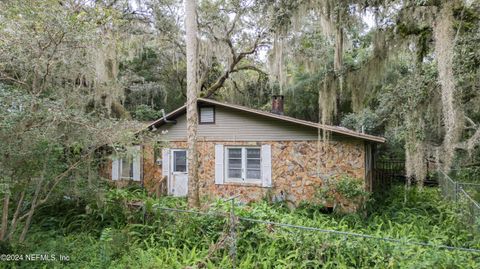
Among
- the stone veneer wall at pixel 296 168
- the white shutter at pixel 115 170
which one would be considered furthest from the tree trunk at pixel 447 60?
the white shutter at pixel 115 170

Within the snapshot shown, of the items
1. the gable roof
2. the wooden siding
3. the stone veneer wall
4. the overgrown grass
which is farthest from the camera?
the wooden siding

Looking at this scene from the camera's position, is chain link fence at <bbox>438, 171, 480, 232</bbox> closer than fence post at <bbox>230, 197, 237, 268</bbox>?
No

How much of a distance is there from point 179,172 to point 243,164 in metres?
2.02

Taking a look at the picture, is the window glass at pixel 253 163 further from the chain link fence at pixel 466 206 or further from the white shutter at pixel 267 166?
the chain link fence at pixel 466 206

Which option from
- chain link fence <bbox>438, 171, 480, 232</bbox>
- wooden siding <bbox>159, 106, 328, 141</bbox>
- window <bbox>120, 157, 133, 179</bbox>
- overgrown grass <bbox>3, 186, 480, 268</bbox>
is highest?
wooden siding <bbox>159, 106, 328, 141</bbox>

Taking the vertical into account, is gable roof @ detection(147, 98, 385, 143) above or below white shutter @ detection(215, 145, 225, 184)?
above

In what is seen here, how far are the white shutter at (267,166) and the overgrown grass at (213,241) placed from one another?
6.28 feet

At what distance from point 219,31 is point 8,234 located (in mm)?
8411

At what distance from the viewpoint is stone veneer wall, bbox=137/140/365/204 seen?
7836 mm

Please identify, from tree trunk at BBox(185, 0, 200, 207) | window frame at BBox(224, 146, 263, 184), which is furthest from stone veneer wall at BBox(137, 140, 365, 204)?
tree trunk at BBox(185, 0, 200, 207)

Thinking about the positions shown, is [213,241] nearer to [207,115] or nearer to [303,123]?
[303,123]

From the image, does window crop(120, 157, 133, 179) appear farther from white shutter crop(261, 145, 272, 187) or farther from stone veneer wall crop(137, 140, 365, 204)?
white shutter crop(261, 145, 272, 187)

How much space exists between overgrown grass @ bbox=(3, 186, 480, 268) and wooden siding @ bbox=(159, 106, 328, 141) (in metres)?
2.31

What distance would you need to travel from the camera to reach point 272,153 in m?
8.46
